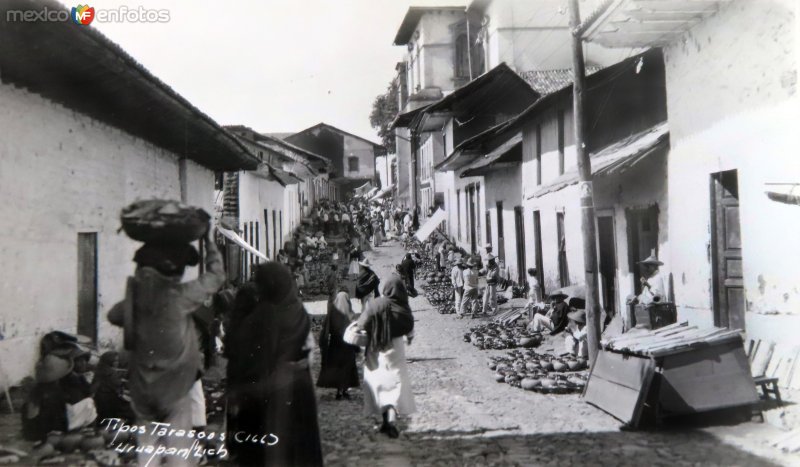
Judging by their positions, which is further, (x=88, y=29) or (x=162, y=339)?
(x=88, y=29)

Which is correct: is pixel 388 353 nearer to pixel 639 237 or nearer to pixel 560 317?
pixel 560 317

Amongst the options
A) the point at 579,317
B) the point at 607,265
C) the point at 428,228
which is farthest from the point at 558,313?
the point at 428,228

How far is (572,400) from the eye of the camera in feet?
23.9

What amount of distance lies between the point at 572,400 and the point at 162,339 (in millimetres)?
5010

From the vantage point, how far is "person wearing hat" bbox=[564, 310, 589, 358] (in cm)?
914

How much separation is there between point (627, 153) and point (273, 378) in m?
6.30

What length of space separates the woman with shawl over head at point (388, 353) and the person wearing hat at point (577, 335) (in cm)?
371

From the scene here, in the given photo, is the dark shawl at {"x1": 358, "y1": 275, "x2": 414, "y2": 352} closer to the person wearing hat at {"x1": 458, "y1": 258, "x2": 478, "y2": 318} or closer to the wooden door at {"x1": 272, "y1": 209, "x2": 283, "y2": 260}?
the person wearing hat at {"x1": 458, "y1": 258, "x2": 478, "y2": 318}

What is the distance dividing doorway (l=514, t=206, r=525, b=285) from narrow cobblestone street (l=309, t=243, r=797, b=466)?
29.3 ft

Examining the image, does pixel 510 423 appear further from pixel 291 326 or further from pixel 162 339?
pixel 162 339

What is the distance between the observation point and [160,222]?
371cm

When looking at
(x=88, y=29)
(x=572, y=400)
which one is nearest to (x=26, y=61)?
(x=88, y=29)

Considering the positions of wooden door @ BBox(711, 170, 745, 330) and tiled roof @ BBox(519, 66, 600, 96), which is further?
tiled roof @ BBox(519, 66, 600, 96)

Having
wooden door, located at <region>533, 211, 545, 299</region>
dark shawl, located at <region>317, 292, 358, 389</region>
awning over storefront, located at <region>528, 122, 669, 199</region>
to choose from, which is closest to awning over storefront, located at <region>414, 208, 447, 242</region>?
wooden door, located at <region>533, 211, 545, 299</region>
